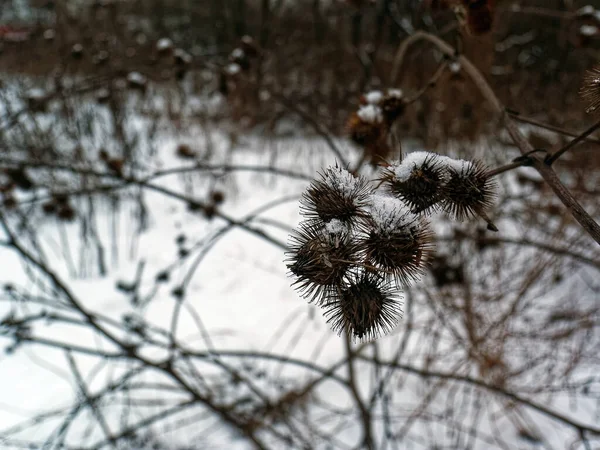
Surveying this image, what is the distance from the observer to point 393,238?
0.76 metres

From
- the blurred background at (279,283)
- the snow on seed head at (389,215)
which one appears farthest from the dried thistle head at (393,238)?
the blurred background at (279,283)

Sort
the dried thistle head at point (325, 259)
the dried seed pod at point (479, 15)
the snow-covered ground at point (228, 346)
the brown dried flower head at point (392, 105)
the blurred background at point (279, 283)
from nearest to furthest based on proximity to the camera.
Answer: the dried thistle head at point (325, 259) < the dried seed pod at point (479, 15) < the brown dried flower head at point (392, 105) < the blurred background at point (279, 283) < the snow-covered ground at point (228, 346)

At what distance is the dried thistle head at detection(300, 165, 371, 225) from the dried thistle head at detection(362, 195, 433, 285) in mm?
26

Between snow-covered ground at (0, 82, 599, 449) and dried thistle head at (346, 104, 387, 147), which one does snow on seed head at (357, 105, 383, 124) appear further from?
snow-covered ground at (0, 82, 599, 449)

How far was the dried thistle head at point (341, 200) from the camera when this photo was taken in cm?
78

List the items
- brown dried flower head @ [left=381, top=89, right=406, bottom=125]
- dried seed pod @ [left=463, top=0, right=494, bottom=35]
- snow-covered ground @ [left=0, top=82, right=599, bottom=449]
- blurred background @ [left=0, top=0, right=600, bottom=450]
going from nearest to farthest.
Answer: dried seed pod @ [left=463, top=0, right=494, bottom=35] → brown dried flower head @ [left=381, top=89, right=406, bottom=125] → blurred background @ [left=0, top=0, right=600, bottom=450] → snow-covered ground @ [left=0, top=82, right=599, bottom=449]

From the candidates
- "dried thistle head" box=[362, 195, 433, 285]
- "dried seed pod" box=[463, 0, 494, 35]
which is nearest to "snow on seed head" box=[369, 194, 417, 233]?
"dried thistle head" box=[362, 195, 433, 285]

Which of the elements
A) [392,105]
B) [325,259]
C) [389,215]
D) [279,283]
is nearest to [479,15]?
[392,105]

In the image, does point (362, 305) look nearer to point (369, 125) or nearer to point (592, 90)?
point (592, 90)

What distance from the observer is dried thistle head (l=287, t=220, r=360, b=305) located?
730 mm

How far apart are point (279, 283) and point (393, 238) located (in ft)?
12.2

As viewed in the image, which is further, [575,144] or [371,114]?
[371,114]

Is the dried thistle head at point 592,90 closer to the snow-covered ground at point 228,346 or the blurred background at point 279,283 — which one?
the blurred background at point 279,283

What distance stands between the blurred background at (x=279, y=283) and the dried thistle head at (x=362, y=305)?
0.57 ft
